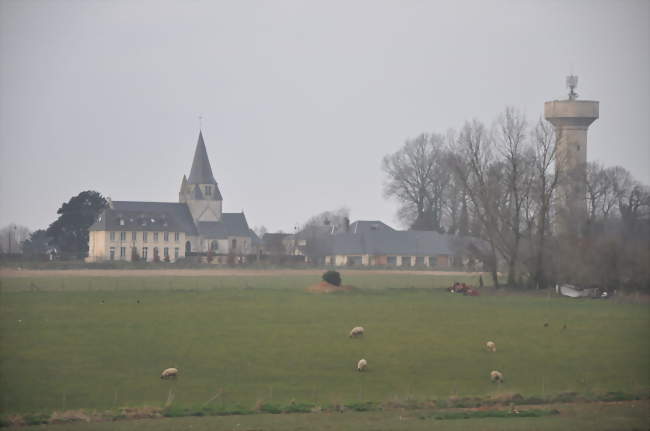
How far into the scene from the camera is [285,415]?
2273 cm

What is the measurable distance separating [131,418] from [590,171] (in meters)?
60.1

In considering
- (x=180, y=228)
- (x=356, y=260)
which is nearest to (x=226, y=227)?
(x=180, y=228)

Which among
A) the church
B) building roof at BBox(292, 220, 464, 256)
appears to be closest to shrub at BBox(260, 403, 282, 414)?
the church

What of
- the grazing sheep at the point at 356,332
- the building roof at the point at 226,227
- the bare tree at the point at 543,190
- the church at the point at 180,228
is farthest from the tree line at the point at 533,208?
the building roof at the point at 226,227

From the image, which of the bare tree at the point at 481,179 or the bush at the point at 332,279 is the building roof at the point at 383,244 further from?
the bush at the point at 332,279

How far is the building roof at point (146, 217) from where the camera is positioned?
406 feet

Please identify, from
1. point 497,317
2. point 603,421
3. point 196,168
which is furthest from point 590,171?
point 196,168

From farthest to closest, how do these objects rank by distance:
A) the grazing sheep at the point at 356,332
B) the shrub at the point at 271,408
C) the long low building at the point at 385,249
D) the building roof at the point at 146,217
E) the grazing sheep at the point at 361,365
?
the building roof at the point at 146,217
the long low building at the point at 385,249
the grazing sheep at the point at 356,332
the grazing sheep at the point at 361,365
the shrub at the point at 271,408

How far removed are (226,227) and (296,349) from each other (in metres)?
115

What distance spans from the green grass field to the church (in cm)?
6205

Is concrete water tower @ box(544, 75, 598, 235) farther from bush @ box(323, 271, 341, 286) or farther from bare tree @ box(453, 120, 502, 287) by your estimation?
bush @ box(323, 271, 341, 286)

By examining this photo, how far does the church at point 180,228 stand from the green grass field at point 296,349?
62051mm

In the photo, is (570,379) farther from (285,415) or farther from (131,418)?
(131,418)

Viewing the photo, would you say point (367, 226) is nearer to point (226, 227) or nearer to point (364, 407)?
point (226, 227)
